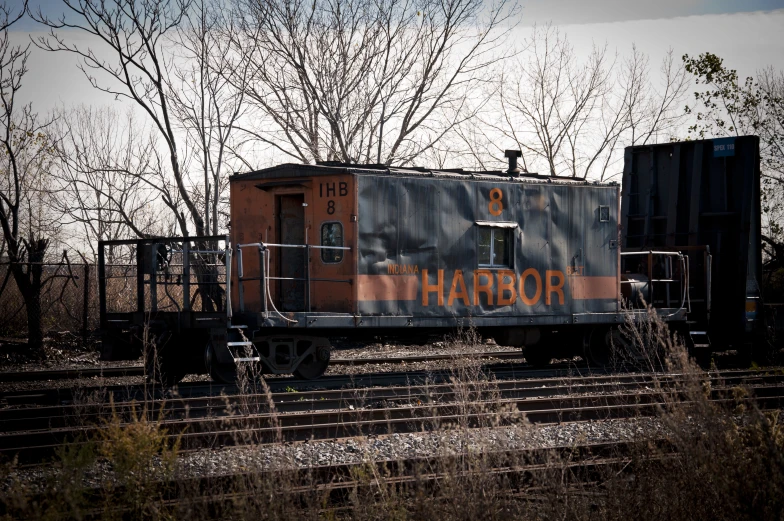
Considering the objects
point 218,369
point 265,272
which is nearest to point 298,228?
point 265,272

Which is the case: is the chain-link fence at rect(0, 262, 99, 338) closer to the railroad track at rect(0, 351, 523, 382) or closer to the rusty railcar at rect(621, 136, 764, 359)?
the railroad track at rect(0, 351, 523, 382)

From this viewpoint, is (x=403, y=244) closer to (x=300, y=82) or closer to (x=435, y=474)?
(x=435, y=474)

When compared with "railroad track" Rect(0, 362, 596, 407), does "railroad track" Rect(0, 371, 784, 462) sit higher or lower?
higher

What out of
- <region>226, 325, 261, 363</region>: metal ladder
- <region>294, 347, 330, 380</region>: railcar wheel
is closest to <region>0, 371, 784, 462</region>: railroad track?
<region>226, 325, 261, 363</region>: metal ladder

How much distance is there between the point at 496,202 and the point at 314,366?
398 centimetres

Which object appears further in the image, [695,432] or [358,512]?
[695,432]

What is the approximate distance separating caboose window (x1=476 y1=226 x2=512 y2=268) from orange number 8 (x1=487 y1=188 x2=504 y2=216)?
29 centimetres

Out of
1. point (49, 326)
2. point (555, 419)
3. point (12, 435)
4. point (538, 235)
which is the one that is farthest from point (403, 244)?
point (49, 326)

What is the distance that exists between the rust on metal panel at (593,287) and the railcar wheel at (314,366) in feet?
15.3

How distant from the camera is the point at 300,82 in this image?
2280 cm

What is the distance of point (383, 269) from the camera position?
490 inches

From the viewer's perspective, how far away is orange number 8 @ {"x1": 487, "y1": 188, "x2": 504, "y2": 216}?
13.5m

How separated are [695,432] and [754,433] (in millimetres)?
575

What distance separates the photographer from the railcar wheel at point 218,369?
11.5 meters
